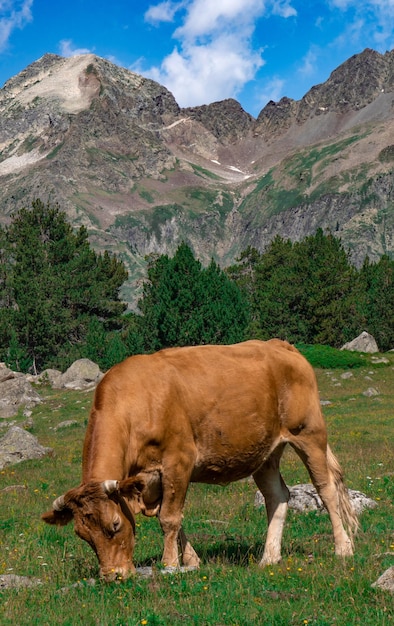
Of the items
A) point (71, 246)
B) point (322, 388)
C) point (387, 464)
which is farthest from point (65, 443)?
point (71, 246)

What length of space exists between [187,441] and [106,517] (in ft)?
4.90

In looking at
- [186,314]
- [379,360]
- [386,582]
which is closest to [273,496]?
[386,582]

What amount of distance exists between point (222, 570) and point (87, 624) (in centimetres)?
227

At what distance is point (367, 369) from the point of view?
4850cm

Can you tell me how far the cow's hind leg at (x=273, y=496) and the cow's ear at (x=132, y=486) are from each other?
2.55 meters

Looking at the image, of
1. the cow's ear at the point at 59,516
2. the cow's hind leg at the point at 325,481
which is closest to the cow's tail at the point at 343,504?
the cow's hind leg at the point at 325,481

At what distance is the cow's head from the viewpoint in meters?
7.38

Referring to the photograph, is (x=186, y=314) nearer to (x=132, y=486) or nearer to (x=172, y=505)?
(x=172, y=505)

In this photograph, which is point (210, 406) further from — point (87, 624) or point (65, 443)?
point (65, 443)

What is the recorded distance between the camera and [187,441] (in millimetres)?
8406

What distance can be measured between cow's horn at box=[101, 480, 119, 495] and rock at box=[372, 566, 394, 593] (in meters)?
2.97

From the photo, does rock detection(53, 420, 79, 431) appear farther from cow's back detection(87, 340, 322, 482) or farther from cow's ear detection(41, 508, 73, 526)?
cow's ear detection(41, 508, 73, 526)

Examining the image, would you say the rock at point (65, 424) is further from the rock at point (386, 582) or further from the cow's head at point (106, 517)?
the rock at point (386, 582)

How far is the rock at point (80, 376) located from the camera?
57.9 meters
